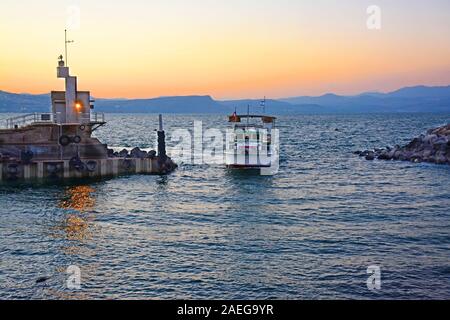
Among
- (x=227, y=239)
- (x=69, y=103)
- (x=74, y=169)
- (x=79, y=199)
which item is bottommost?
(x=227, y=239)

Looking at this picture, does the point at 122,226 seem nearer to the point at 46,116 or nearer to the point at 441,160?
the point at 46,116

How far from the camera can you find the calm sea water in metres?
17.5

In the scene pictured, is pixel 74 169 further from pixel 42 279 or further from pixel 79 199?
pixel 42 279

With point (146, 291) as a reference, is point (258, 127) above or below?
above

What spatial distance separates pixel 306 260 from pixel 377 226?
26.0 feet

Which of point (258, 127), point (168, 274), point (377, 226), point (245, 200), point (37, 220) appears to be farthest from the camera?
point (258, 127)

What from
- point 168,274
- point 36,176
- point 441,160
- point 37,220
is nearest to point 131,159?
point 36,176

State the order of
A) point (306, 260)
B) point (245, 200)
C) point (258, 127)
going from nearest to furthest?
1. point (306, 260)
2. point (245, 200)
3. point (258, 127)

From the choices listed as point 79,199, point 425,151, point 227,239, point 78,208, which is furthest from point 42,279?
point 425,151

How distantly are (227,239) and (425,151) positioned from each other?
44.4m

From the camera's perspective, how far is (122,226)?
26891 mm

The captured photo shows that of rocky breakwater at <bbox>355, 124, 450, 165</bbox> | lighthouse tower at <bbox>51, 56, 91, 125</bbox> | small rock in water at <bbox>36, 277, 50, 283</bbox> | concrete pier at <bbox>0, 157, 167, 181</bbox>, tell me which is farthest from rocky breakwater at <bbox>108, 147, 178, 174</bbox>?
small rock in water at <bbox>36, 277, 50, 283</bbox>

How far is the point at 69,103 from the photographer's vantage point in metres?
48.1

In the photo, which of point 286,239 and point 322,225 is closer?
point 286,239
